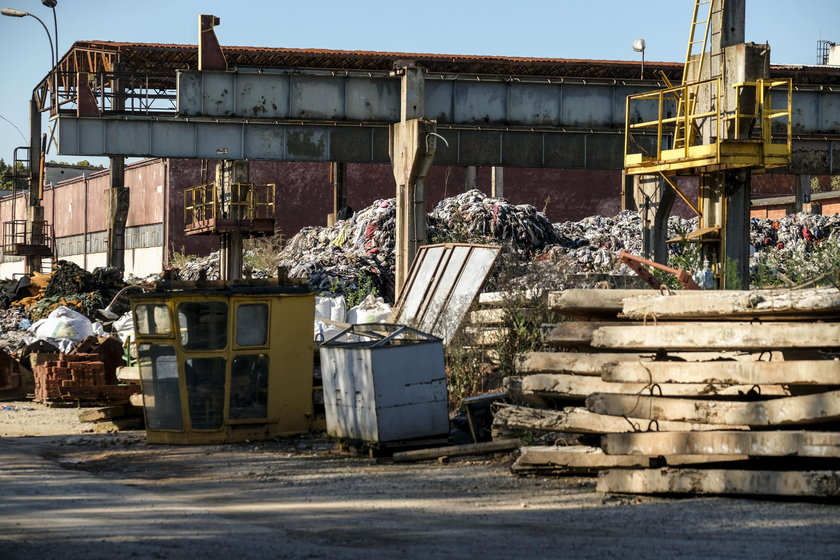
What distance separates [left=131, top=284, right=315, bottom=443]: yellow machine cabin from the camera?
41.7 feet

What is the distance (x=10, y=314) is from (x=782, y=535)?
966 inches

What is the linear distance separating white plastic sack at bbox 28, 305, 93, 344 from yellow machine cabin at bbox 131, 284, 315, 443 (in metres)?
9.14

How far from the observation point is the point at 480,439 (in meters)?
12.0

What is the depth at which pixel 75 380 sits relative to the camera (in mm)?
18203

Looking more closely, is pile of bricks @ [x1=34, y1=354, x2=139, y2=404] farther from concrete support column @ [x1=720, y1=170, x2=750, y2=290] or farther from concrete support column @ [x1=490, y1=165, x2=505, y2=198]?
concrete support column @ [x1=490, y1=165, x2=505, y2=198]

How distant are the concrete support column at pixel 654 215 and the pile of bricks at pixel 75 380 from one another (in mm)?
10162

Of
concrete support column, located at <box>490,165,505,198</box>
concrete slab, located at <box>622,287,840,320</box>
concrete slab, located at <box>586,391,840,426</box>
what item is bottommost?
concrete slab, located at <box>586,391,840,426</box>

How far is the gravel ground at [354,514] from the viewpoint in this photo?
6875 mm

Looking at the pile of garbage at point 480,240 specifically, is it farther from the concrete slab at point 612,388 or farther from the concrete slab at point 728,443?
the concrete slab at point 728,443

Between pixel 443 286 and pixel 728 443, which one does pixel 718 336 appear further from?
pixel 443 286

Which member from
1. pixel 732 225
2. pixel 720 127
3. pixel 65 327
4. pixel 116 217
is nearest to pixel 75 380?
pixel 65 327

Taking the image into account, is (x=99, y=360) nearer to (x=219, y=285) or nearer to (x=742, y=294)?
(x=219, y=285)

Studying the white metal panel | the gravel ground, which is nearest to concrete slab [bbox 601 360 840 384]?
the gravel ground

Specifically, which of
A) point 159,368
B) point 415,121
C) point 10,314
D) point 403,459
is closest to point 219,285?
point 159,368
